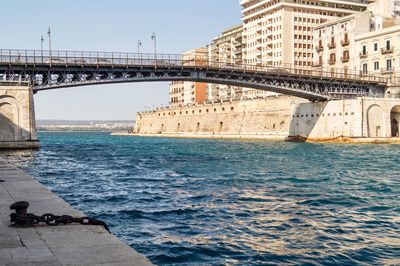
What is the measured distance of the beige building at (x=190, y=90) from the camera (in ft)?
507

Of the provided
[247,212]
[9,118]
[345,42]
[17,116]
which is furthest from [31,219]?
[345,42]

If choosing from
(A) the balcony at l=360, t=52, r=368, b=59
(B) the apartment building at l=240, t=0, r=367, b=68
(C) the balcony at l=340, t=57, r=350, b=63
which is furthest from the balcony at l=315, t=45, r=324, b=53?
(B) the apartment building at l=240, t=0, r=367, b=68

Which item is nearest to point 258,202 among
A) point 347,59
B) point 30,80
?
point 30,80

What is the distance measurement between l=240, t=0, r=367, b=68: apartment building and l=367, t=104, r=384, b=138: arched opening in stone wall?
46807 millimetres

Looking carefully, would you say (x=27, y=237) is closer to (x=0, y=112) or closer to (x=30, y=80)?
(x=0, y=112)

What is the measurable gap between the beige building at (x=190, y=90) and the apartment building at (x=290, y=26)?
1091 inches

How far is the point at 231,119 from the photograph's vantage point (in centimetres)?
10319

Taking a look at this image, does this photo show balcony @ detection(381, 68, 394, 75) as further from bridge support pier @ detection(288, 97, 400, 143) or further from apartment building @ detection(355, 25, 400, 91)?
bridge support pier @ detection(288, 97, 400, 143)

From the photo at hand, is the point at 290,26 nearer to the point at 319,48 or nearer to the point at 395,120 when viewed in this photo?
the point at 319,48

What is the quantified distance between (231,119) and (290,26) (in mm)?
28336

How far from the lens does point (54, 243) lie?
7.75m

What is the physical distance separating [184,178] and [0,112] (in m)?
28.9

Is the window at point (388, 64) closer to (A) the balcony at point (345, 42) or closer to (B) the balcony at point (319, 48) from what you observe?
(A) the balcony at point (345, 42)

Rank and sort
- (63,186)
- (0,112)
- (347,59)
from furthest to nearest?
(347,59)
(0,112)
(63,186)
